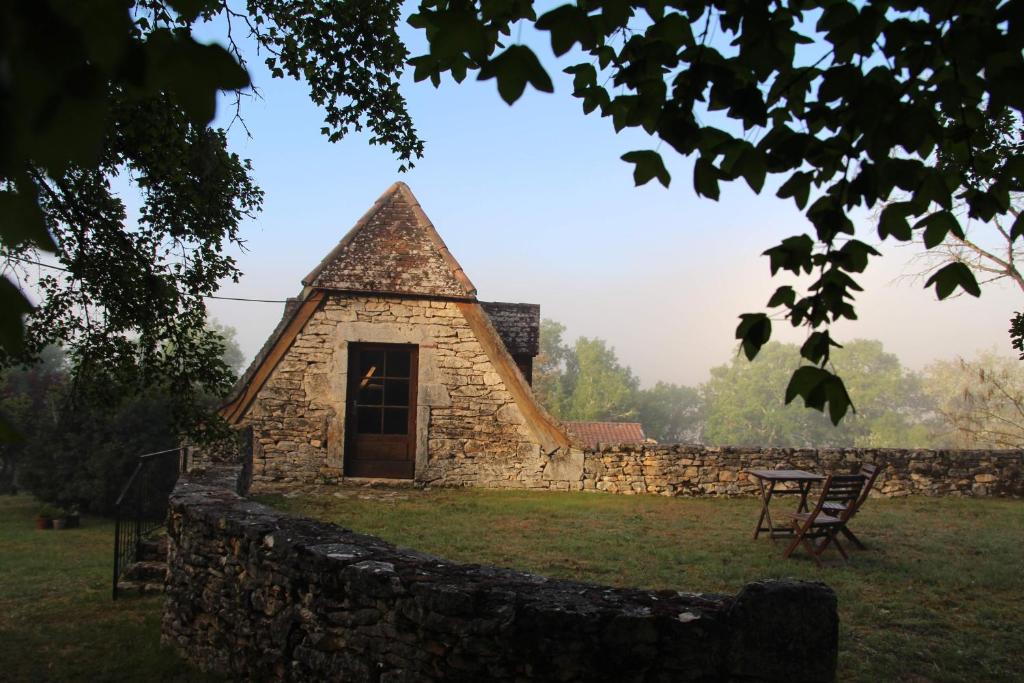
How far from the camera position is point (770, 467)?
12.6m

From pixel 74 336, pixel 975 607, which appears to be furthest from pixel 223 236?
pixel 975 607

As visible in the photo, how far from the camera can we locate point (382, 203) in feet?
43.2

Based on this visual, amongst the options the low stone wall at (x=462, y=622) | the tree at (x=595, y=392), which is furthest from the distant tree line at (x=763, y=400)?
the low stone wall at (x=462, y=622)

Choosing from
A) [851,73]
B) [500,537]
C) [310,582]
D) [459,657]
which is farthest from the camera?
[500,537]

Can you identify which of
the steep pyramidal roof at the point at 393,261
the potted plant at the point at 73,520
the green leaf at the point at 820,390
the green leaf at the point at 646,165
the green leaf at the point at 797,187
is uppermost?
the steep pyramidal roof at the point at 393,261

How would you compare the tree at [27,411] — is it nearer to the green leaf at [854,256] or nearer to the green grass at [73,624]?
the green grass at [73,624]

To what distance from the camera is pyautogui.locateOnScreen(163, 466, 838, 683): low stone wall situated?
3.36 metres

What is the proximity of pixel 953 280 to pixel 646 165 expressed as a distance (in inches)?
50.2

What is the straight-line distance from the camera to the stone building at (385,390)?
1169cm

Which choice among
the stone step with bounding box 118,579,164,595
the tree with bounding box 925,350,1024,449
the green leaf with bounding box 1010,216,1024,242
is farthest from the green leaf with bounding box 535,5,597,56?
the tree with bounding box 925,350,1024,449

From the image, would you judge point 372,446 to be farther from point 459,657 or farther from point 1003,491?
point 1003,491

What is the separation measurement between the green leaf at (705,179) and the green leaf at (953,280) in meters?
0.98

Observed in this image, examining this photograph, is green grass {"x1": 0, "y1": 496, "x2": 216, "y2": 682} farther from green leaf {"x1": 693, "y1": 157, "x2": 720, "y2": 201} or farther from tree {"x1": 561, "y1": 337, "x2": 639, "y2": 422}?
tree {"x1": 561, "y1": 337, "x2": 639, "y2": 422}

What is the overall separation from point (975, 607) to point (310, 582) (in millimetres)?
5586
